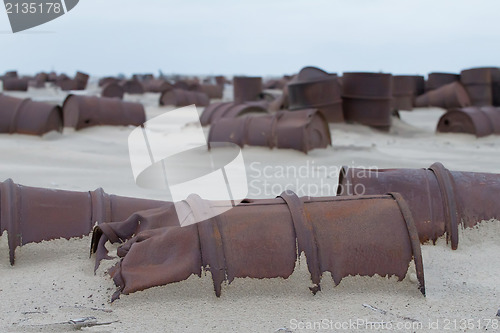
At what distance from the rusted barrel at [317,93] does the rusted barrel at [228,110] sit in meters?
0.66

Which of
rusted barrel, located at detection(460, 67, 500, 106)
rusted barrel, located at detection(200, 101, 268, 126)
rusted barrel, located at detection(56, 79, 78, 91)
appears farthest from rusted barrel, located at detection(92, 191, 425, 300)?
rusted barrel, located at detection(56, 79, 78, 91)

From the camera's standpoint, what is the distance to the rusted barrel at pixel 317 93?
9531 millimetres

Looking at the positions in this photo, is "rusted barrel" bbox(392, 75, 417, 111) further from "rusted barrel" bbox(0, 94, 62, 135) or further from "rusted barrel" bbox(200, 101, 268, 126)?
"rusted barrel" bbox(0, 94, 62, 135)

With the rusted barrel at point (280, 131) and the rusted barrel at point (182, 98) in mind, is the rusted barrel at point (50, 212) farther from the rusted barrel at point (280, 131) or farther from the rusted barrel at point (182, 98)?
the rusted barrel at point (182, 98)

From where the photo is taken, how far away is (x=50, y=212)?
305 cm

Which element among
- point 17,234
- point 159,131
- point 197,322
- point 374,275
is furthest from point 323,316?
point 159,131

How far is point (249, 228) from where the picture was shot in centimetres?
254

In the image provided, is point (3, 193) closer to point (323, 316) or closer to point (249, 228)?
point (249, 228)

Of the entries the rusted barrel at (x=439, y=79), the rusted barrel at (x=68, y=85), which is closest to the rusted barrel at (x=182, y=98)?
the rusted barrel at (x=439, y=79)

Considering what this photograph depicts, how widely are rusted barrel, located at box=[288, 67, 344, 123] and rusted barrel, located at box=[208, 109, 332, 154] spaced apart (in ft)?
6.65

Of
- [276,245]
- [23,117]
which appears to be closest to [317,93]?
[23,117]

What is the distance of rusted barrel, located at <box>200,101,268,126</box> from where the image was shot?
31.8ft

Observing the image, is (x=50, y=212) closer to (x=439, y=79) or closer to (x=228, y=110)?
(x=228, y=110)

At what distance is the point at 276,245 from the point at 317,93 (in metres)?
7.27
